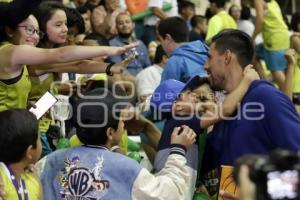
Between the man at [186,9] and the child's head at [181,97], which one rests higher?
the child's head at [181,97]

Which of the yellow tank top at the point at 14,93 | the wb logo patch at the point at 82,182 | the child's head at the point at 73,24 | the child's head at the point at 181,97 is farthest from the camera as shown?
the child's head at the point at 73,24

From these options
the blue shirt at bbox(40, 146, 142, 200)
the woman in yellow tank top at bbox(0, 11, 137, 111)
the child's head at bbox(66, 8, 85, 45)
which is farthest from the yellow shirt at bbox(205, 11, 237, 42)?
the blue shirt at bbox(40, 146, 142, 200)

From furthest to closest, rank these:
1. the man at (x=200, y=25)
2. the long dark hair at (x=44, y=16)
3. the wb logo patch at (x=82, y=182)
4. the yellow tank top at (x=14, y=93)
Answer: the man at (x=200, y=25)
the long dark hair at (x=44, y=16)
the yellow tank top at (x=14, y=93)
the wb logo patch at (x=82, y=182)

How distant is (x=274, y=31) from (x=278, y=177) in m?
7.01

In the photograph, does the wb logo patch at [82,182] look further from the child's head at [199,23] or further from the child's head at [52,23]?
the child's head at [199,23]

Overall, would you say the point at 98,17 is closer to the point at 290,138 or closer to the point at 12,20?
the point at 12,20

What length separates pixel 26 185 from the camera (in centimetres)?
293

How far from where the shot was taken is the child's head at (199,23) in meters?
9.28

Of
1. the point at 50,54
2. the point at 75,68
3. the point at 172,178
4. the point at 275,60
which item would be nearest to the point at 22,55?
the point at 50,54

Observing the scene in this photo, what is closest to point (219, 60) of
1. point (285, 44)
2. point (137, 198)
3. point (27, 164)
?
point (137, 198)

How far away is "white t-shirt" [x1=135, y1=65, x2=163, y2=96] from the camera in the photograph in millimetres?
6633

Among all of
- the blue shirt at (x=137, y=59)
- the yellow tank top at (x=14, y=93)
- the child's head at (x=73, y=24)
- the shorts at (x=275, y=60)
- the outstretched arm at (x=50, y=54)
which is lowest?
the shorts at (x=275, y=60)

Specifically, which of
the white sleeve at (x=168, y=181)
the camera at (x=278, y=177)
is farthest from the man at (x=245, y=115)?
the camera at (x=278, y=177)

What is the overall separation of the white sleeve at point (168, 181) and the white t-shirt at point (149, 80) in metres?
3.49
